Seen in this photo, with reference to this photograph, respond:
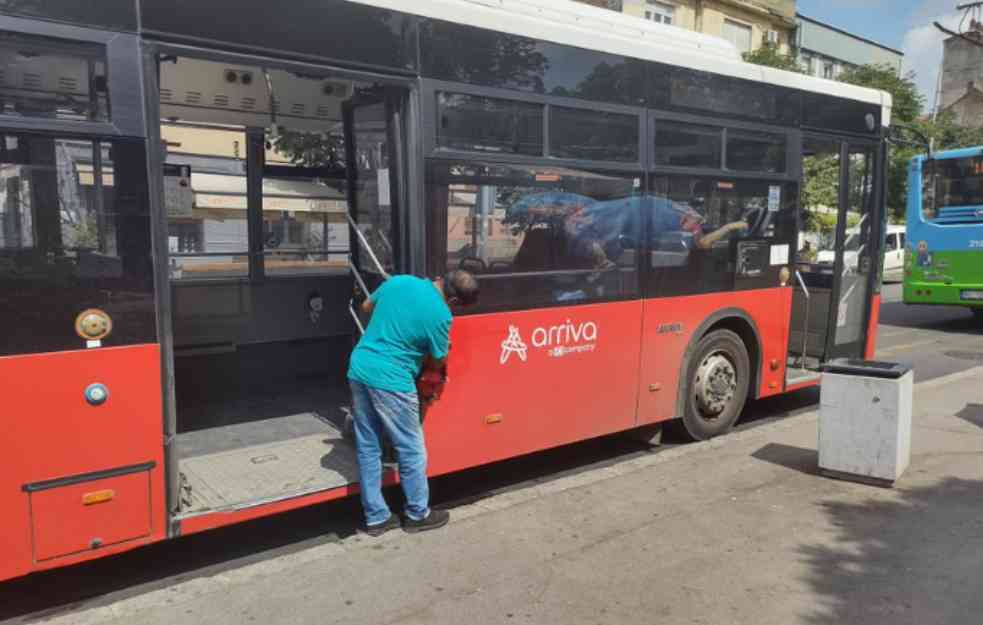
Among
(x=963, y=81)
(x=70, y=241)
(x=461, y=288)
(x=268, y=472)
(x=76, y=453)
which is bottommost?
Result: (x=268, y=472)

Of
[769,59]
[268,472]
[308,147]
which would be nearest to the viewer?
[268,472]

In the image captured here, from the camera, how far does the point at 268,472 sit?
457cm

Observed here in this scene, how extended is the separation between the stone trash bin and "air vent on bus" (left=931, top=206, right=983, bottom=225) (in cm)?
995

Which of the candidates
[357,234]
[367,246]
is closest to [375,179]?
[367,246]

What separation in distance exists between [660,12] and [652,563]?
86.1 ft

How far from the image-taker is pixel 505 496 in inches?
212

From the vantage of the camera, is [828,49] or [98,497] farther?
[828,49]

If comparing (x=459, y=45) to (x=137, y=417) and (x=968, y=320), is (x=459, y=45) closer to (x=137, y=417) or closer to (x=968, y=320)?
(x=137, y=417)

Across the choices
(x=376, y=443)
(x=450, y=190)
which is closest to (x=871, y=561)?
(x=376, y=443)

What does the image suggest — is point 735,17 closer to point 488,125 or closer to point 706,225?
point 706,225

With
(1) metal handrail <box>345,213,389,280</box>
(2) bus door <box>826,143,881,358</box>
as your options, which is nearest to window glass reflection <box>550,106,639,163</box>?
(1) metal handrail <box>345,213,389,280</box>

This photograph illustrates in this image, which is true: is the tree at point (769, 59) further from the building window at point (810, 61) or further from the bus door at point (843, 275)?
the bus door at point (843, 275)

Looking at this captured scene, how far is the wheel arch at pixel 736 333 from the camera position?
6.25 meters

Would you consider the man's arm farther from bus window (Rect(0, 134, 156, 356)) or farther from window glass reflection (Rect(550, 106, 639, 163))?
bus window (Rect(0, 134, 156, 356))
